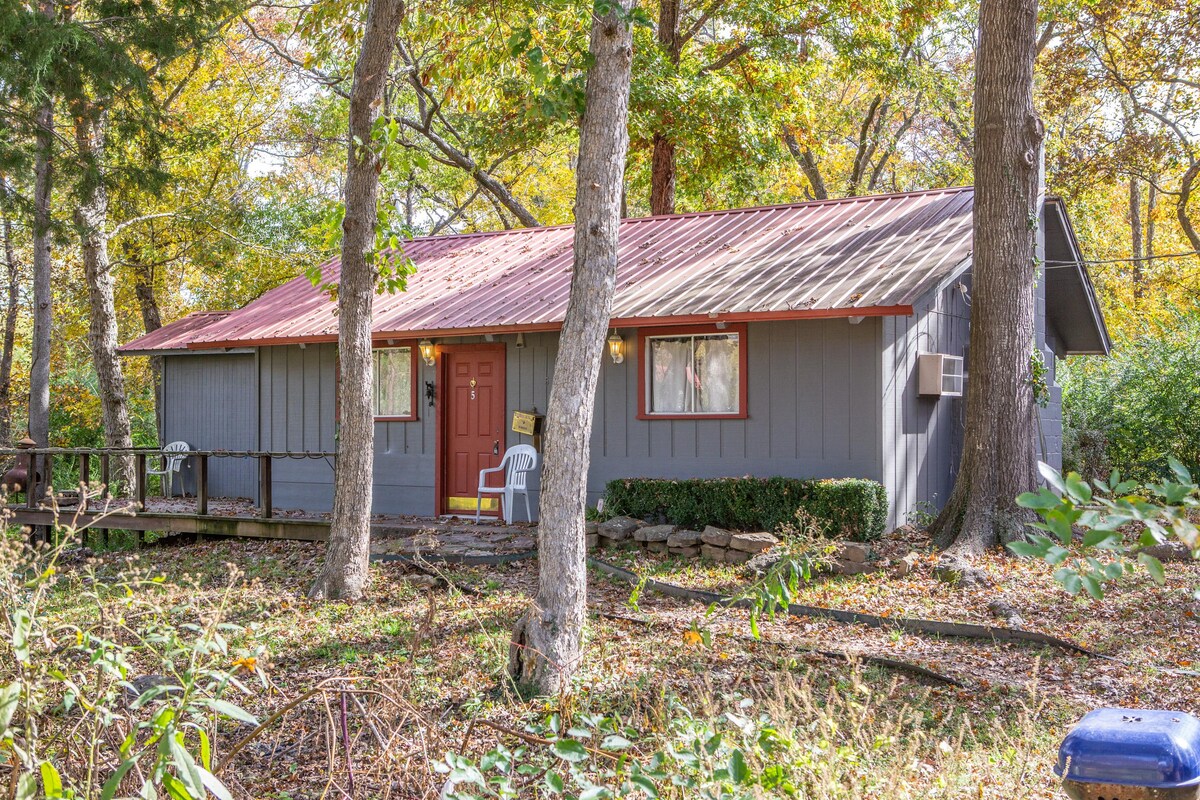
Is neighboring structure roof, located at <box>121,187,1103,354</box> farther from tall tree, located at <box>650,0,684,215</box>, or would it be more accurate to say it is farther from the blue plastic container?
the blue plastic container

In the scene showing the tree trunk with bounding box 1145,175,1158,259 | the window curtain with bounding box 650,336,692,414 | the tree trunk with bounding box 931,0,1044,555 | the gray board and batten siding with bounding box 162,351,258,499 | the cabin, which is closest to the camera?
the tree trunk with bounding box 931,0,1044,555

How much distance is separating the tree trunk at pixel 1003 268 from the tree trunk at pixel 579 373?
527 centimetres

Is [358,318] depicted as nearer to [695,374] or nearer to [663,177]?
[695,374]

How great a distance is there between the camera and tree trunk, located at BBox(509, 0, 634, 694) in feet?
21.0

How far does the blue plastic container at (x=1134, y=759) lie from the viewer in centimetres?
298

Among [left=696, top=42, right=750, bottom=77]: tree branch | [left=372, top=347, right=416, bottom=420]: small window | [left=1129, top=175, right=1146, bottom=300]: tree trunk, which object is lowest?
[left=372, top=347, right=416, bottom=420]: small window

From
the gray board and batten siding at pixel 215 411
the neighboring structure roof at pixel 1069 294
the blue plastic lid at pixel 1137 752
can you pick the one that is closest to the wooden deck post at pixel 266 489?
the gray board and batten siding at pixel 215 411

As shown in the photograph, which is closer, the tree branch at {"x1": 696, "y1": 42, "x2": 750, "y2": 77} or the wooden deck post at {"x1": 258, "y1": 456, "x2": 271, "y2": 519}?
the wooden deck post at {"x1": 258, "y1": 456, "x2": 271, "y2": 519}

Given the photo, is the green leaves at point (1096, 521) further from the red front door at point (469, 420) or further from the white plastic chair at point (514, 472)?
the red front door at point (469, 420)

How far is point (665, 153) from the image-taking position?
19906 mm

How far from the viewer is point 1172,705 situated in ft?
18.8

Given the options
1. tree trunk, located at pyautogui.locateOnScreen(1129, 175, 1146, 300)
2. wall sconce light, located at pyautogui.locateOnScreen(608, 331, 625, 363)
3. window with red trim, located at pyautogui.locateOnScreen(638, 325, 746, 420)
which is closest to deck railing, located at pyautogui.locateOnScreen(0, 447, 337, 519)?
wall sconce light, located at pyautogui.locateOnScreen(608, 331, 625, 363)

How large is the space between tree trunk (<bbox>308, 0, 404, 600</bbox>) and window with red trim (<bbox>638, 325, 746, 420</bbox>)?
3919mm

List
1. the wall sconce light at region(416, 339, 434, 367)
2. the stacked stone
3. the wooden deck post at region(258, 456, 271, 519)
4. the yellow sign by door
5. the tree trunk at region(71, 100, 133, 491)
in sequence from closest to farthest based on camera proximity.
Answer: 1. the stacked stone
2. the wooden deck post at region(258, 456, 271, 519)
3. the yellow sign by door
4. the wall sconce light at region(416, 339, 434, 367)
5. the tree trunk at region(71, 100, 133, 491)
